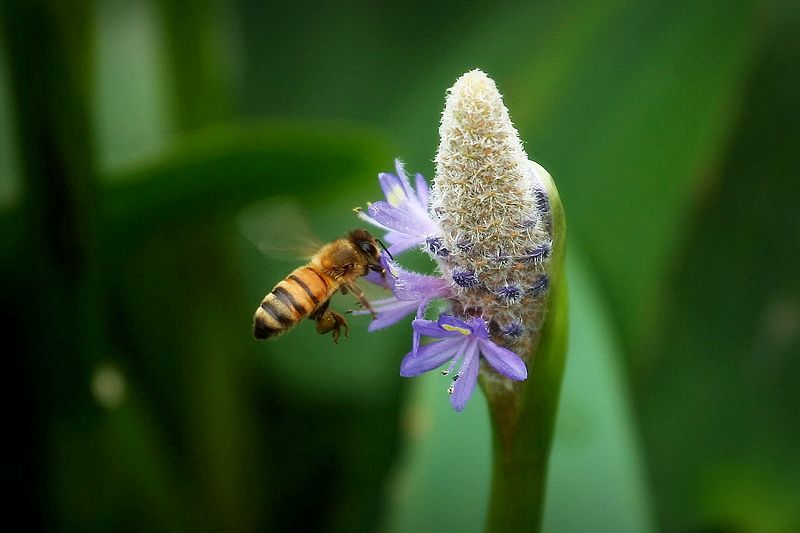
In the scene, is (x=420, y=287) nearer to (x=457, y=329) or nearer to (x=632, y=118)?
(x=457, y=329)

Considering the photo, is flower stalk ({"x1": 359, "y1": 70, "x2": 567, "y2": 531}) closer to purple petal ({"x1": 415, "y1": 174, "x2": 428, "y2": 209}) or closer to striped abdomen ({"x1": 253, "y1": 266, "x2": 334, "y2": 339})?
purple petal ({"x1": 415, "y1": 174, "x2": 428, "y2": 209})

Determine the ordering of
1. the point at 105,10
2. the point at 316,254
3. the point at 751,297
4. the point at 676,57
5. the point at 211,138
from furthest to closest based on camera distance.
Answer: the point at 105,10
the point at 751,297
the point at 676,57
the point at 211,138
the point at 316,254

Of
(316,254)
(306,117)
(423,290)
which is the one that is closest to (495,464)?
(423,290)

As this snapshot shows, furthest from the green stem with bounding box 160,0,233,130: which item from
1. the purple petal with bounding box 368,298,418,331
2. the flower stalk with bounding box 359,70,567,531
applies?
the flower stalk with bounding box 359,70,567,531

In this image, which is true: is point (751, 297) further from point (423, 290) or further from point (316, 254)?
point (423, 290)

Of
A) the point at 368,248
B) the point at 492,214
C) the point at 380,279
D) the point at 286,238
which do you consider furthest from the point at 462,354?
the point at 286,238

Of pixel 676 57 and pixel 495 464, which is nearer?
pixel 495 464
